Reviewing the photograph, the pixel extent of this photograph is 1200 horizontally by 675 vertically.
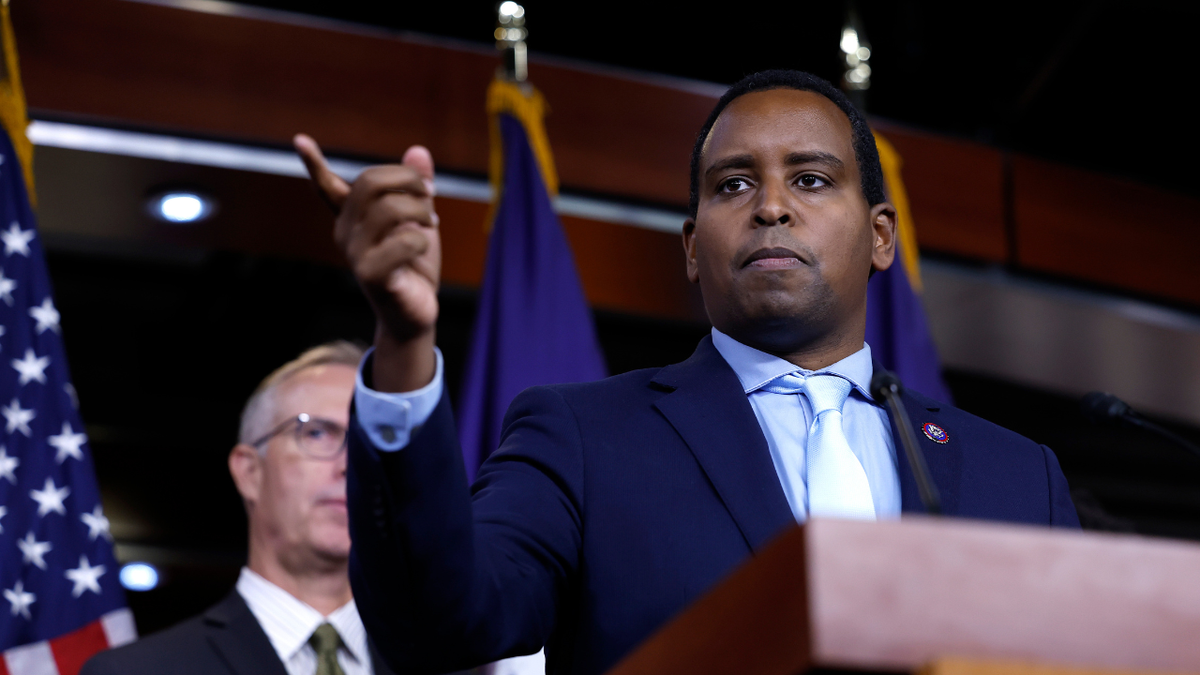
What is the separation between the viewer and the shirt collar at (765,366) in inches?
61.1

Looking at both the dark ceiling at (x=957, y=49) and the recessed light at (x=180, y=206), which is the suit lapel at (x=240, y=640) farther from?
the dark ceiling at (x=957, y=49)

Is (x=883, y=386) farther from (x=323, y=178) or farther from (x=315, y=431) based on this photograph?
(x=315, y=431)

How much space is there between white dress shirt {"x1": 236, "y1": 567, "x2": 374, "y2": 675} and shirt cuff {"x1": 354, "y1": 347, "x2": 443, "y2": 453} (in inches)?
58.6

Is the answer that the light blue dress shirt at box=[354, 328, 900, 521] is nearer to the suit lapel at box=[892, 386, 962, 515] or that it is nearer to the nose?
the suit lapel at box=[892, 386, 962, 515]

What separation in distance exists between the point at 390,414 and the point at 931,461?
26.4 inches

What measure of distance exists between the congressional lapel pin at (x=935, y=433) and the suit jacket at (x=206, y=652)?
1.31 m

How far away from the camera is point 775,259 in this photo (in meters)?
1.55

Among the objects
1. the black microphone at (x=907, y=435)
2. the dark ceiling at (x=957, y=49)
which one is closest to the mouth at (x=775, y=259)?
the black microphone at (x=907, y=435)

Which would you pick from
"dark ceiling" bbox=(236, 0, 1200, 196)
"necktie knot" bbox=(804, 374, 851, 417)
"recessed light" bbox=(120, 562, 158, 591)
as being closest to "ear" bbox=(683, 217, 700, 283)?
"necktie knot" bbox=(804, 374, 851, 417)

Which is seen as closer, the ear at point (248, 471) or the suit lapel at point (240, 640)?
the suit lapel at point (240, 640)

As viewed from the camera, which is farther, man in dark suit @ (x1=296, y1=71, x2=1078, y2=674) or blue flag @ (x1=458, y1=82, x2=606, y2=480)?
blue flag @ (x1=458, y1=82, x2=606, y2=480)

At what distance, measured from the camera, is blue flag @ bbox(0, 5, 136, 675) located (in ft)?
8.95

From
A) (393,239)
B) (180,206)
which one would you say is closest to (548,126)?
(180,206)

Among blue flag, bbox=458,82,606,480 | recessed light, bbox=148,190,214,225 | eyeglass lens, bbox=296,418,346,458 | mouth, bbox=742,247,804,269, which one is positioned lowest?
mouth, bbox=742,247,804,269
